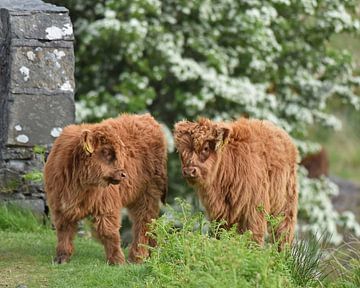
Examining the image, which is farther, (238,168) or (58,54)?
(58,54)

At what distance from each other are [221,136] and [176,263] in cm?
161

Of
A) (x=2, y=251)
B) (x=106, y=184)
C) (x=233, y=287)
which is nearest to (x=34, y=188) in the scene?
(x=2, y=251)

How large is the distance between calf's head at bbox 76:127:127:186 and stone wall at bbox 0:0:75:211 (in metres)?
1.79

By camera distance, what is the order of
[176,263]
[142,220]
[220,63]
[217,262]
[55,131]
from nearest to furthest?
[217,262], [176,263], [142,220], [55,131], [220,63]

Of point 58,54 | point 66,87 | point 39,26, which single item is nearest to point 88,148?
point 66,87

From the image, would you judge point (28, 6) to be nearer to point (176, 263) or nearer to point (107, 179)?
point (107, 179)

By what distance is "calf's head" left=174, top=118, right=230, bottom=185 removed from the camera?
1039 centimetres

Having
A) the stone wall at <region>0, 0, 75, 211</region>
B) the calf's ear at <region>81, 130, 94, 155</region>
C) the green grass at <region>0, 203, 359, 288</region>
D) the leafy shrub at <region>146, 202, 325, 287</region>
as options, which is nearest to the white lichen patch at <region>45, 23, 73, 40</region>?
the stone wall at <region>0, 0, 75, 211</region>

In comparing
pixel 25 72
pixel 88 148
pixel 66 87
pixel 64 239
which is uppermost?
pixel 25 72

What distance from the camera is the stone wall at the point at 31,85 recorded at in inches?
485

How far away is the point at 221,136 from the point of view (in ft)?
34.4

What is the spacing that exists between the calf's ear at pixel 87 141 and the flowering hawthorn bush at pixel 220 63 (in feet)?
14.8

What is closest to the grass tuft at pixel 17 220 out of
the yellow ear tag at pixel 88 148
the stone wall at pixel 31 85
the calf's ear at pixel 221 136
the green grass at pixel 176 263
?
the green grass at pixel 176 263

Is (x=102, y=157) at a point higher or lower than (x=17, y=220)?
higher
